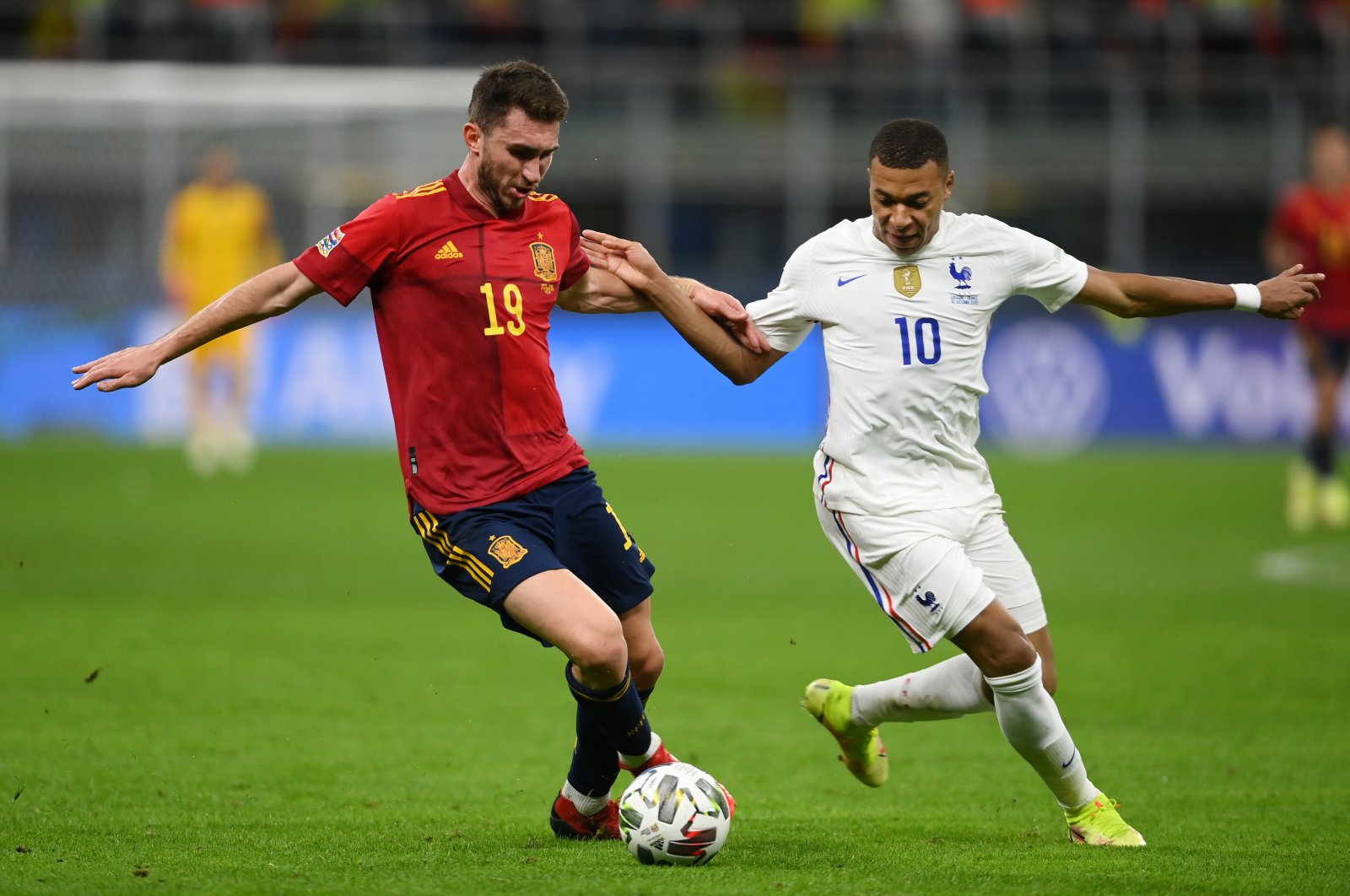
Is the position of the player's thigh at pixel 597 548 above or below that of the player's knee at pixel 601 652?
above

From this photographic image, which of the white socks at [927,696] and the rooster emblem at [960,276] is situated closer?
the rooster emblem at [960,276]

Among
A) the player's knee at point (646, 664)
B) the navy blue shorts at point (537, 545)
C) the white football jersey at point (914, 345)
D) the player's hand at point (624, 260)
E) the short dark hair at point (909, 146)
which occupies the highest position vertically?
the short dark hair at point (909, 146)

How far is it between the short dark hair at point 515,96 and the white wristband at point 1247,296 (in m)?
2.32

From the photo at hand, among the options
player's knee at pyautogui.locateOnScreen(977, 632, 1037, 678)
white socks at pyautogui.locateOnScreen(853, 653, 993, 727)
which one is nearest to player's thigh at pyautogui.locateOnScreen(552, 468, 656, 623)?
white socks at pyautogui.locateOnScreen(853, 653, 993, 727)

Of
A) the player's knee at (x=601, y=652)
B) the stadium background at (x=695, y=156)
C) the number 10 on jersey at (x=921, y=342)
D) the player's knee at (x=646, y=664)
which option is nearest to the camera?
the player's knee at (x=601, y=652)

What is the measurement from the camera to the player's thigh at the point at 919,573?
205 inches

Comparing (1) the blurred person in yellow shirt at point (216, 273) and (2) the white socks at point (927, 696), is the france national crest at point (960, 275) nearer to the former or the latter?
(2) the white socks at point (927, 696)

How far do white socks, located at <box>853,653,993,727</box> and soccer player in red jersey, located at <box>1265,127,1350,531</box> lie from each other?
30.0 feet

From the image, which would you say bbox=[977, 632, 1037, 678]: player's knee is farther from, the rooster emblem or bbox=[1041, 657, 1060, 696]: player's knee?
the rooster emblem

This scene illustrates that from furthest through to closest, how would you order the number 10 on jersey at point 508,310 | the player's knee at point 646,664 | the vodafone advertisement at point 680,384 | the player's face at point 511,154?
the vodafone advertisement at point 680,384 < the player's knee at point 646,664 < the number 10 on jersey at point 508,310 < the player's face at point 511,154

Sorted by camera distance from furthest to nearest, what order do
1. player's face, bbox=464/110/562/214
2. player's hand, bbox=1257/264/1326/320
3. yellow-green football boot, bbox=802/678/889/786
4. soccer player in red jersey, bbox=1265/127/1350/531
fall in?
soccer player in red jersey, bbox=1265/127/1350/531 → yellow-green football boot, bbox=802/678/889/786 → player's hand, bbox=1257/264/1326/320 → player's face, bbox=464/110/562/214

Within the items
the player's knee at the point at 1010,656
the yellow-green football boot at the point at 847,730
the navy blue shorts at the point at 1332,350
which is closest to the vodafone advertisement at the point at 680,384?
the navy blue shorts at the point at 1332,350

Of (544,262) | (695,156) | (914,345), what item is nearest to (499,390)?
(544,262)

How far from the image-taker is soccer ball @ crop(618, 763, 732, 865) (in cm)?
499
